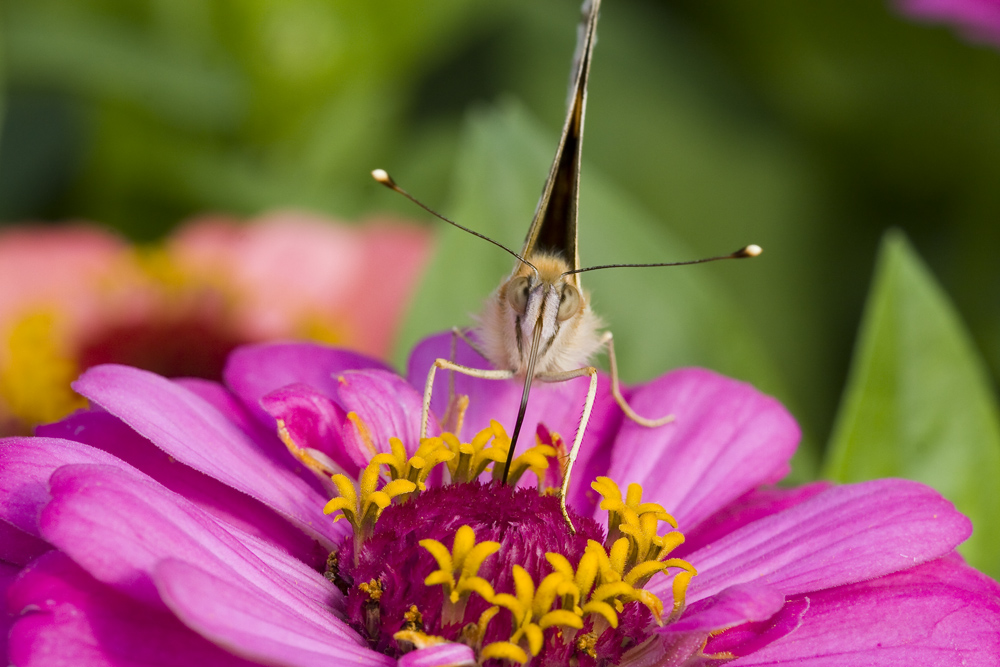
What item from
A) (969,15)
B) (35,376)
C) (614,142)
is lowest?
(35,376)

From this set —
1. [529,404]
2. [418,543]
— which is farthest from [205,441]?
[529,404]

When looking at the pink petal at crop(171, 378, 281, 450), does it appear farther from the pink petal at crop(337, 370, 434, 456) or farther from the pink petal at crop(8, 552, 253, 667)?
the pink petal at crop(8, 552, 253, 667)

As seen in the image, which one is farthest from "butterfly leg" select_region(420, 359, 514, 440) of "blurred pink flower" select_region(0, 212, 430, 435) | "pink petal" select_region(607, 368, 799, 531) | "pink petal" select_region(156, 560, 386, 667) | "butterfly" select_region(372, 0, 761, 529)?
"blurred pink flower" select_region(0, 212, 430, 435)

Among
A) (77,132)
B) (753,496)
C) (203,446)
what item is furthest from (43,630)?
(77,132)

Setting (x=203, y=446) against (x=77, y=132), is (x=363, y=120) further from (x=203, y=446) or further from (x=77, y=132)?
(x=203, y=446)

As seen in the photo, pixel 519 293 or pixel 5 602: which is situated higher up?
pixel 519 293

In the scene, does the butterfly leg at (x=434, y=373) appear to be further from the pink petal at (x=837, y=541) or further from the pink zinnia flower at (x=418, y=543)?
the pink petal at (x=837, y=541)

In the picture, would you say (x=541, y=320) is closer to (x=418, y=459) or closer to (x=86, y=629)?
(x=418, y=459)
